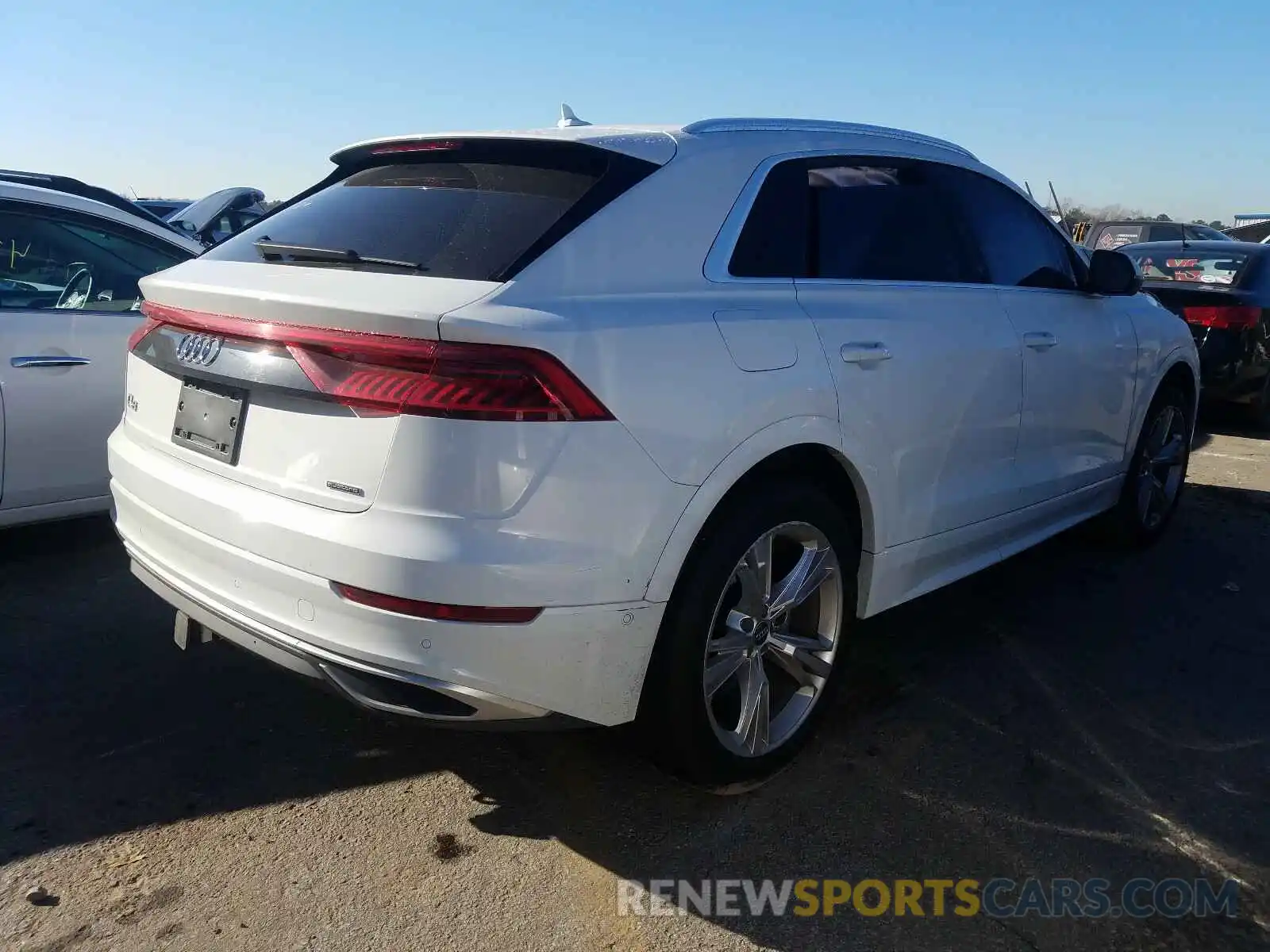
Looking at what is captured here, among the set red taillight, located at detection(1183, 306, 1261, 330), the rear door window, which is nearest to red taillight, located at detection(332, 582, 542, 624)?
red taillight, located at detection(1183, 306, 1261, 330)

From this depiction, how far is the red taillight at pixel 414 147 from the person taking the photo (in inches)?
115

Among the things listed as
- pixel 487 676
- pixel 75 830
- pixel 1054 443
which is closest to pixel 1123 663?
pixel 1054 443

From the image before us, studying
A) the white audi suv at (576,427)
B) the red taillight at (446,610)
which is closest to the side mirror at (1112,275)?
the white audi suv at (576,427)

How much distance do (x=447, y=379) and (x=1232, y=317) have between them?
7.91 metres

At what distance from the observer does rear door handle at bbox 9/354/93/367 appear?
414 cm

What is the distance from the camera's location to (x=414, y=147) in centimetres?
300

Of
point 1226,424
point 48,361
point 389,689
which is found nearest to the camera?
point 389,689

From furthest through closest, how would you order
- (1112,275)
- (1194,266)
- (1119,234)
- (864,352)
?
(1119,234) → (1194,266) → (1112,275) → (864,352)

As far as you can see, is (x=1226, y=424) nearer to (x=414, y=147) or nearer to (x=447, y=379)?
(x=414, y=147)

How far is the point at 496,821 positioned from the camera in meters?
2.85

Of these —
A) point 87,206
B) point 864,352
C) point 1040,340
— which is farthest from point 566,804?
point 87,206

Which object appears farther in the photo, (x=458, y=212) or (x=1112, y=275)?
(x=1112, y=275)

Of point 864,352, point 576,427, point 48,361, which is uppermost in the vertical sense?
point 864,352

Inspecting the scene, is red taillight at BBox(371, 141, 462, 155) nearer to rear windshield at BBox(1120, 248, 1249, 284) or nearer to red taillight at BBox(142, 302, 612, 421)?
red taillight at BBox(142, 302, 612, 421)
